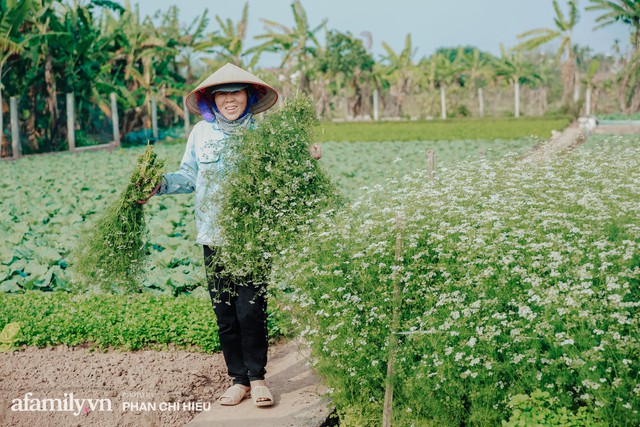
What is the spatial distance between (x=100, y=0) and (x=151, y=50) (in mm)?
4339

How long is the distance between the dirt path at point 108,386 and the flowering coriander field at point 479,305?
980 millimetres

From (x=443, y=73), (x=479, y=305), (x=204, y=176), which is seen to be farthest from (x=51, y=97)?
(x=443, y=73)

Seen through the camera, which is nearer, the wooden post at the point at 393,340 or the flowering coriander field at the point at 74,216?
the wooden post at the point at 393,340

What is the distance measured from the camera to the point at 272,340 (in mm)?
6113

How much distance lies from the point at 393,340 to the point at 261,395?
1011 mm

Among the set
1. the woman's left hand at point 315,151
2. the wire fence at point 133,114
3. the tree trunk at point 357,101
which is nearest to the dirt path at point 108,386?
the woman's left hand at point 315,151

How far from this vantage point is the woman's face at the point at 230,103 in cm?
471

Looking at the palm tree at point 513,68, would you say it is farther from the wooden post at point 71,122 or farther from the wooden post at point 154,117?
Result: the wooden post at point 71,122

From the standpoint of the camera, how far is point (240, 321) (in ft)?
15.3

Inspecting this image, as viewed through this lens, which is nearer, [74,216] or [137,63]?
[74,216]

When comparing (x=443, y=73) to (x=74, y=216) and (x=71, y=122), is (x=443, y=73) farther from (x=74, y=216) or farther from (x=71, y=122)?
(x=74, y=216)

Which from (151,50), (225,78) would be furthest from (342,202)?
(151,50)

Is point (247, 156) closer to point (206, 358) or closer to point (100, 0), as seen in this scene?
point (206, 358)

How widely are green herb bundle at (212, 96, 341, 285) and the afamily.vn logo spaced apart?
3.60 ft
